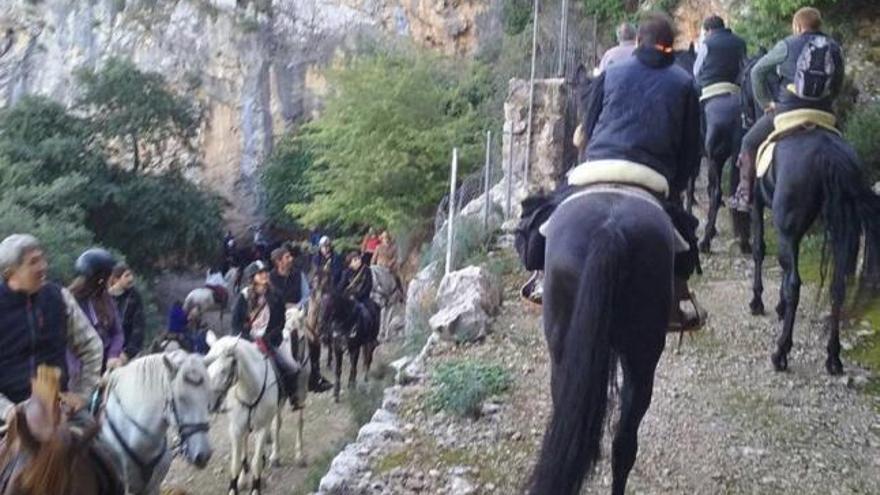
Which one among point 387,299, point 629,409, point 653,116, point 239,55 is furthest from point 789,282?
point 239,55

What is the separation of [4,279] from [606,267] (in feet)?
9.38

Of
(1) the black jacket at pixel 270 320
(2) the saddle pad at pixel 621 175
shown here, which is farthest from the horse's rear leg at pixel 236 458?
(2) the saddle pad at pixel 621 175

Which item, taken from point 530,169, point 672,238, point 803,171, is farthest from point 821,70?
point 530,169

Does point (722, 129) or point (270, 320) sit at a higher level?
point (722, 129)

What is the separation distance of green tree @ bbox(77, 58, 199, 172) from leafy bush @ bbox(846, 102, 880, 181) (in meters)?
19.9

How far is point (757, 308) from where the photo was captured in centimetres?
1023

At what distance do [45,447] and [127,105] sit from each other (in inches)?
1017

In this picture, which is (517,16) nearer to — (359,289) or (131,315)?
(359,289)

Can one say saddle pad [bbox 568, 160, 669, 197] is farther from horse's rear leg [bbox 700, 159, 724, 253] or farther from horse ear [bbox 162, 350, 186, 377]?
horse's rear leg [bbox 700, 159, 724, 253]

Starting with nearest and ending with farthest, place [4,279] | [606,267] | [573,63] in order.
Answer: [606,267] → [4,279] → [573,63]

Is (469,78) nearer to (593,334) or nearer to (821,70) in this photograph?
(821,70)

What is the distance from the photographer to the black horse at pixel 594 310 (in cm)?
482

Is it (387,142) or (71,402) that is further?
(387,142)

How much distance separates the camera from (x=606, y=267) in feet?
15.7
